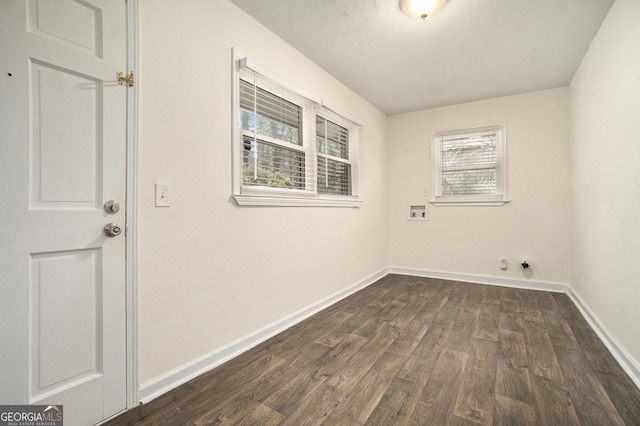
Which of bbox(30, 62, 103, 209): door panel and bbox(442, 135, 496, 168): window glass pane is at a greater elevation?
bbox(442, 135, 496, 168): window glass pane

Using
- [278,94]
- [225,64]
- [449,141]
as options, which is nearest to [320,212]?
[278,94]

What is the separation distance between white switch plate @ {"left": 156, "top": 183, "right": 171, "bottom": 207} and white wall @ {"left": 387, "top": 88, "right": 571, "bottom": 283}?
3567 mm

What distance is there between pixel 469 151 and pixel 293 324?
3.34m

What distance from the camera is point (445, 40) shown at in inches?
97.8

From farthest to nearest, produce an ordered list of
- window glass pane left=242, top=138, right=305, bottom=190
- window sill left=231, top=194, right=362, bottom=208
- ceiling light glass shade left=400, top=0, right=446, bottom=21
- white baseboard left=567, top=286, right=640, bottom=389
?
window glass pane left=242, top=138, right=305, bottom=190
window sill left=231, top=194, right=362, bottom=208
ceiling light glass shade left=400, top=0, right=446, bottom=21
white baseboard left=567, top=286, right=640, bottom=389

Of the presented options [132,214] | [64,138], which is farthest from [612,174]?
[64,138]

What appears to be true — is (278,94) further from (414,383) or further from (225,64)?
(414,383)

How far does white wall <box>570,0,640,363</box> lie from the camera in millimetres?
1758

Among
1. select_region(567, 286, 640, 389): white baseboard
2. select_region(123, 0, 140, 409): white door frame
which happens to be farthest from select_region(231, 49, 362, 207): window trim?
select_region(567, 286, 640, 389): white baseboard

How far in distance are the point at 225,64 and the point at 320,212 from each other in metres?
1.56

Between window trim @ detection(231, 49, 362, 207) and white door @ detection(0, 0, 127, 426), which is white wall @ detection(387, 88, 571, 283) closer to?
window trim @ detection(231, 49, 362, 207)

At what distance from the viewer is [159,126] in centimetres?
160

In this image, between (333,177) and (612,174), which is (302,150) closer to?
(333,177)

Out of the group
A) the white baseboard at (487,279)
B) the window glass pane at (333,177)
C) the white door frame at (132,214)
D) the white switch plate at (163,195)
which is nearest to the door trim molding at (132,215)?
the white door frame at (132,214)
